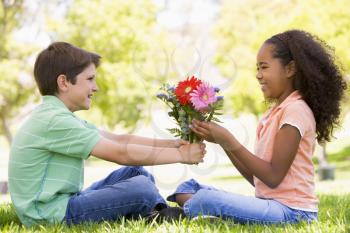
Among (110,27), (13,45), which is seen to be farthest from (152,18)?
(13,45)

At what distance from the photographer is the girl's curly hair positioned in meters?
3.65

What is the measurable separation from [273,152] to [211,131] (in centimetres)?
38

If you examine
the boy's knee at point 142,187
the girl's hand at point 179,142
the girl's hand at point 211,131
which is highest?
the girl's hand at point 211,131

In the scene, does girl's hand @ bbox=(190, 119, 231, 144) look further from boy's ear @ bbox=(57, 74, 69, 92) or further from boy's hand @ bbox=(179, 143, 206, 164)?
boy's ear @ bbox=(57, 74, 69, 92)

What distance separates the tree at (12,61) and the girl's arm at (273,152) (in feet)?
48.7

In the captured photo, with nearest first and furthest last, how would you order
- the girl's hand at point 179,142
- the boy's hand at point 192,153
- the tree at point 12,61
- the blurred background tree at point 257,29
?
the boy's hand at point 192,153, the girl's hand at point 179,142, the blurred background tree at point 257,29, the tree at point 12,61

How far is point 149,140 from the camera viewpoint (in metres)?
4.23

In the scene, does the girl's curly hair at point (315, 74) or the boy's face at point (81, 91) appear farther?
the boy's face at point (81, 91)

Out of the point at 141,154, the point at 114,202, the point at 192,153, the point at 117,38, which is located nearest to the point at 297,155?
the point at 192,153

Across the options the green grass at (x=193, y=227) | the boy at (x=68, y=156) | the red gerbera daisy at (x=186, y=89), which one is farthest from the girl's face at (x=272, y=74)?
the green grass at (x=193, y=227)

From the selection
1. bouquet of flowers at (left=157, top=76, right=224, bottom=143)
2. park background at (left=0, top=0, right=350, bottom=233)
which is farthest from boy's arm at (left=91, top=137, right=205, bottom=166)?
park background at (left=0, top=0, right=350, bottom=233)

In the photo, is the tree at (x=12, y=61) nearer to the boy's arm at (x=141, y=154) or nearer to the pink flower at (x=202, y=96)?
the boy's arm at (x=141, y=154)

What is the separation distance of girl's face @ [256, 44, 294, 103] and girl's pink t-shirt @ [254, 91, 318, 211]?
0.30ft

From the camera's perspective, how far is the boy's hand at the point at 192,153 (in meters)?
3.59
